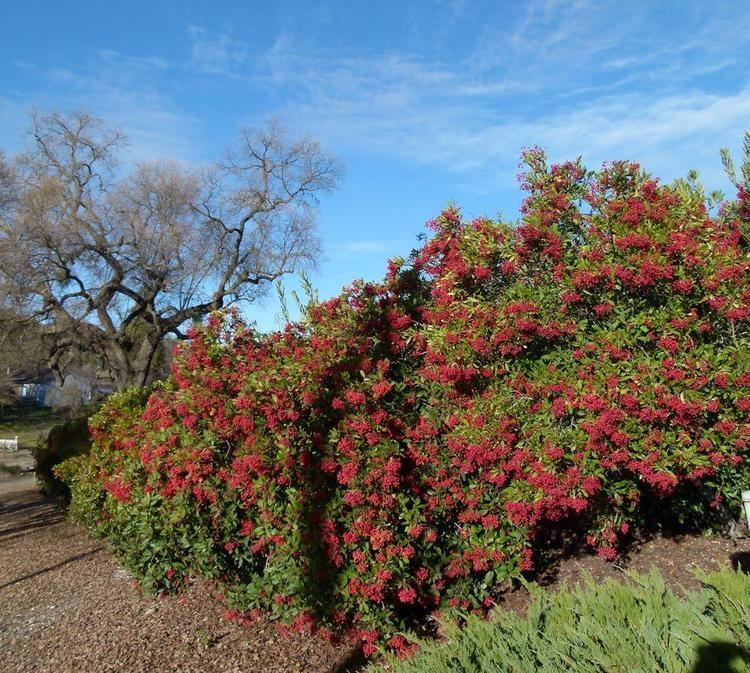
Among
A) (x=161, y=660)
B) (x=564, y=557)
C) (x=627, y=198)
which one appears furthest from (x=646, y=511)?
(x=161, y=660)

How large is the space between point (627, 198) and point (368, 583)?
10.5 feet

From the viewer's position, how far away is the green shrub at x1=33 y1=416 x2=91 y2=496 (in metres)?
12.1

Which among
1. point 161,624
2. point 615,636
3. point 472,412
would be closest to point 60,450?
point 161,624

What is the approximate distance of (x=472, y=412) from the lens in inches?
179

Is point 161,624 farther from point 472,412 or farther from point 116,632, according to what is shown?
point 472,412

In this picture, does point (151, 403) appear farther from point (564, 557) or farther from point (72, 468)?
point (72, 468)

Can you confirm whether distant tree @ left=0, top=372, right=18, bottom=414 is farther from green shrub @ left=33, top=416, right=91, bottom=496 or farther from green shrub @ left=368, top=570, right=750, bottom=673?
green shrub @ left=368, top=570, right=750, bottom=673

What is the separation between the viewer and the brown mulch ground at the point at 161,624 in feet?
16.9

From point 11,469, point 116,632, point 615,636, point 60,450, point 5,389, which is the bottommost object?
point 11,469

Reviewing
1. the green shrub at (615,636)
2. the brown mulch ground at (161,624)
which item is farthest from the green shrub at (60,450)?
the green shrub at (615,636)

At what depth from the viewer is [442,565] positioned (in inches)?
187

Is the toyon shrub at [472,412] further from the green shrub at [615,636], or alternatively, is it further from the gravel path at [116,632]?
the green shrub at [615,636]

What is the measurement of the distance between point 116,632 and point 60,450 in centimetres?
772

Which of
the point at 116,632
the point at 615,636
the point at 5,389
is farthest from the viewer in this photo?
the point at 5,389
